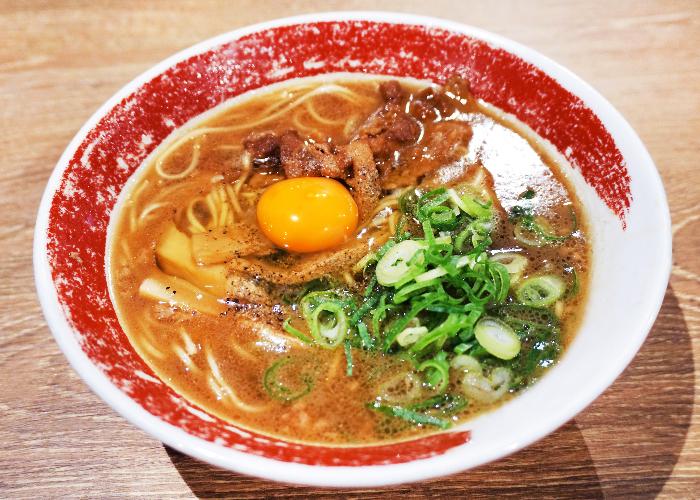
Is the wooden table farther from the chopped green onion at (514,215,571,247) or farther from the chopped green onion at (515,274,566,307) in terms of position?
the chopped green onion at (514,215,571,247)

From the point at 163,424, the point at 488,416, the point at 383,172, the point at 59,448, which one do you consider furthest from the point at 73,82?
the point at 488,416

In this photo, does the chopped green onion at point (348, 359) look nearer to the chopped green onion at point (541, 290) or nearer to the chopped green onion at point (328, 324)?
the chopped green onion at point (328, 324)

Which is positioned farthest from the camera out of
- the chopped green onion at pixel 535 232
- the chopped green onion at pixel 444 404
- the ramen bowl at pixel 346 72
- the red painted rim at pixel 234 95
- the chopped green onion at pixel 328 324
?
the chopped green onion at pixel 535 232

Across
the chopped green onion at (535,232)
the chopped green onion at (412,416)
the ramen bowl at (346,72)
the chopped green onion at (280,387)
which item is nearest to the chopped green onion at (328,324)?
the chopped green onion at (280,387)

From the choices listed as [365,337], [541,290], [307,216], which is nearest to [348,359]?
[365,337]

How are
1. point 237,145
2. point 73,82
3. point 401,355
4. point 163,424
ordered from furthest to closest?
point 73,82 → point 237,145 → point 401,355 → point 163,424

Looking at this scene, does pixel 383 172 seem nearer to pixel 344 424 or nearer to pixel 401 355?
pixel 401 355

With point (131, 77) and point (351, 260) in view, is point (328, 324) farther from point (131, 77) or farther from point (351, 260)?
point (131, 77)
